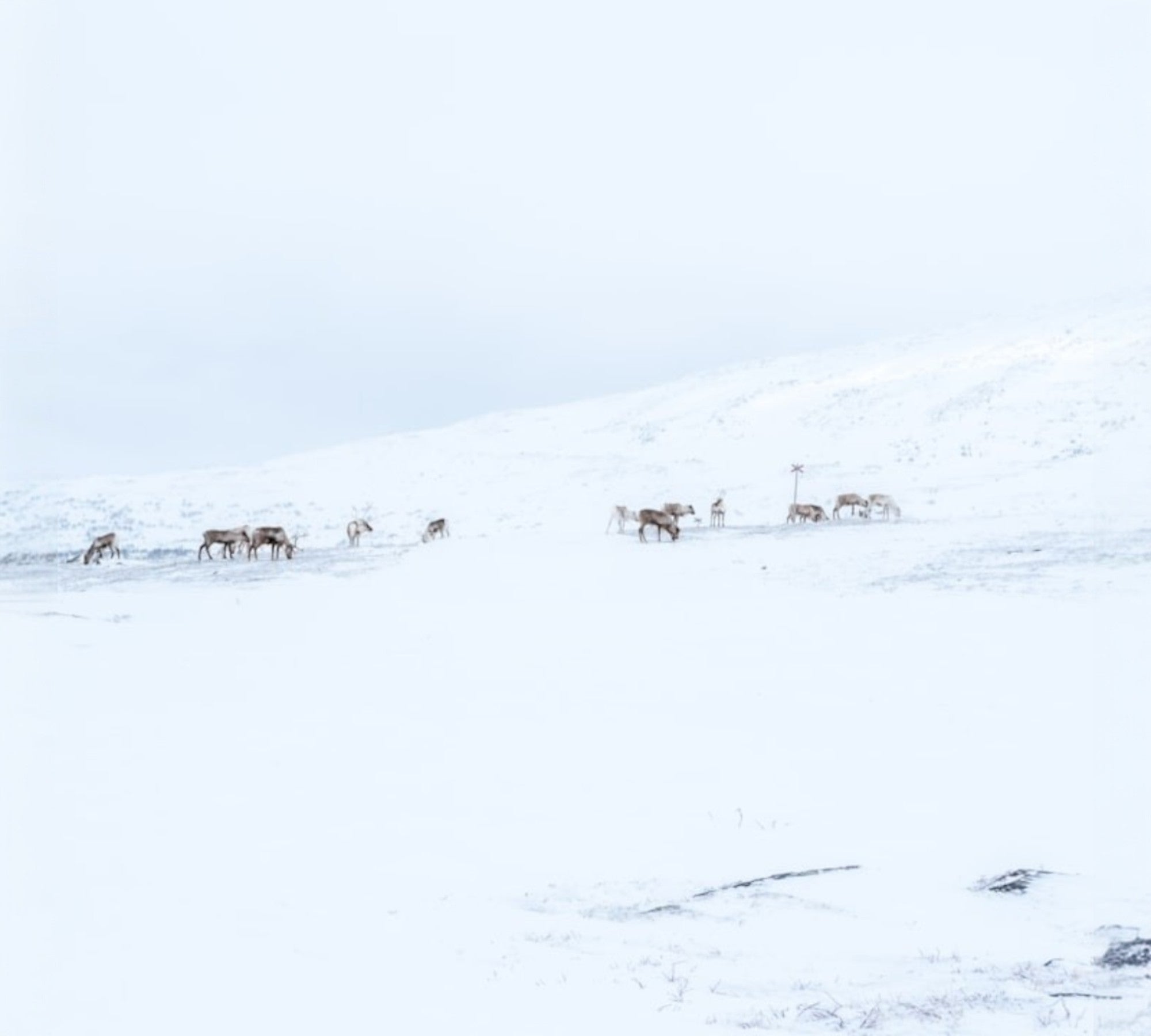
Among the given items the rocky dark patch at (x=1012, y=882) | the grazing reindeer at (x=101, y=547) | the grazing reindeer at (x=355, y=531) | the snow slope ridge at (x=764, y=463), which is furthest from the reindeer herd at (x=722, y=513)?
the rocky dark patch at (x=1012, y=882)

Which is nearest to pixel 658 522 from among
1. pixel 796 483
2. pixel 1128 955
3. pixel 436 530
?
pixel 436 530

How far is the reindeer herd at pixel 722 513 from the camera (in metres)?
32.3

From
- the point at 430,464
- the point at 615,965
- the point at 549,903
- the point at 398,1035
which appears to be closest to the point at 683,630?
the point at 549,903

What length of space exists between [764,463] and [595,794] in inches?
1653

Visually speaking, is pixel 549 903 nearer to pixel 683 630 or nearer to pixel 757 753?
pixel 757 753

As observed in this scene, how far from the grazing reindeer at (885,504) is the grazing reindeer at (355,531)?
1800 cm

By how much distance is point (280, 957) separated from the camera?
614 centimetres

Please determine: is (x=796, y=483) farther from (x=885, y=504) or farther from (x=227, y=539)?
(x=227, y=539)

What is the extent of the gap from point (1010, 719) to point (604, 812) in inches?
201

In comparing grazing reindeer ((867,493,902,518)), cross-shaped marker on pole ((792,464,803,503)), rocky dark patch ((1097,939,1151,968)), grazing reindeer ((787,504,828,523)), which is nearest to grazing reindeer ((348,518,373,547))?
grazing reindeer ((787,504,828,523))

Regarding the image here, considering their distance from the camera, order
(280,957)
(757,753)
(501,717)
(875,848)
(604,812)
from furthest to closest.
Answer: (501,717) < (757,753) < (604,812) < (875,848) < (280,957)

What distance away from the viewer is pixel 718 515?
38.0 metres

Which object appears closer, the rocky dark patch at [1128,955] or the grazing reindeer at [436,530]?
the rocky dark patch at [1128,955]

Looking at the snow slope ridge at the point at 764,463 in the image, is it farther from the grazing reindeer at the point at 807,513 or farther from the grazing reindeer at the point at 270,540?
the grazing reindeer at the point at 270,540
